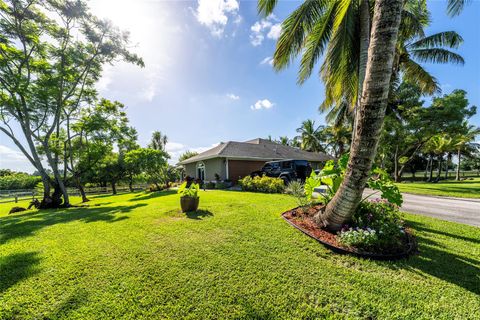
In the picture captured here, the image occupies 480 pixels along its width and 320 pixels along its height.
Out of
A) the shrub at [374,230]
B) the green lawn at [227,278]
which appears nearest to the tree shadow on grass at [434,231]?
the green lawn at [227,278]

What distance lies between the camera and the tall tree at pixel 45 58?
8.88 metres

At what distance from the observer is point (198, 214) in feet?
19.2

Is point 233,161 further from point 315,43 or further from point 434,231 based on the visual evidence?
point 434,231

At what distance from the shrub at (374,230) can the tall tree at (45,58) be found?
14.4 metres

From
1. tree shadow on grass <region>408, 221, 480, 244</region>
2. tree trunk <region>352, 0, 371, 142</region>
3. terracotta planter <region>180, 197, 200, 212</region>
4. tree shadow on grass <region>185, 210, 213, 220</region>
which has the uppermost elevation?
tree trunk <region>352, 0, 371, 142</region>

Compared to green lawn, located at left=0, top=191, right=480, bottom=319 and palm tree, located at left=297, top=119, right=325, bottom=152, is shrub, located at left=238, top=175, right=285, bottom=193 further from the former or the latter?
palm tree, located at left=297, top=119, right=325, bottom=152

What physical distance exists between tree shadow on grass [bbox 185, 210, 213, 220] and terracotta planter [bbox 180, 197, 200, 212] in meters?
0.17

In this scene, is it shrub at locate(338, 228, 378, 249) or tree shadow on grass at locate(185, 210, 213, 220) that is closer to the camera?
shrub at locate(338, 228, 378, 249)

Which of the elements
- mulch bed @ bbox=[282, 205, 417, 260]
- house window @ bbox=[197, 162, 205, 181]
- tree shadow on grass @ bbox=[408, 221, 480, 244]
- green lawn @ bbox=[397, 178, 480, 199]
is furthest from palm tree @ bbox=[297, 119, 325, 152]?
mulch bed @ bbox=[282, 205, 417, 260]

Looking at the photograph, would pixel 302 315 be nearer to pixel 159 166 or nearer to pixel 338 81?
pixel 338 81

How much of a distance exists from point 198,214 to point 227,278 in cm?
343

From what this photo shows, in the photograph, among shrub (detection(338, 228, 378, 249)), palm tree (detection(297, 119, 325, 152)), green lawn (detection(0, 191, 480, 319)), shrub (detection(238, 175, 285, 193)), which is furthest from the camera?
palm tree (detection(297, 119, 325, 152))

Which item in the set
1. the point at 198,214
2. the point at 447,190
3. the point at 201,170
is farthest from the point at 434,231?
the point at 201,170

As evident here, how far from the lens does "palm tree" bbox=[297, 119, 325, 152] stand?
29.0m
